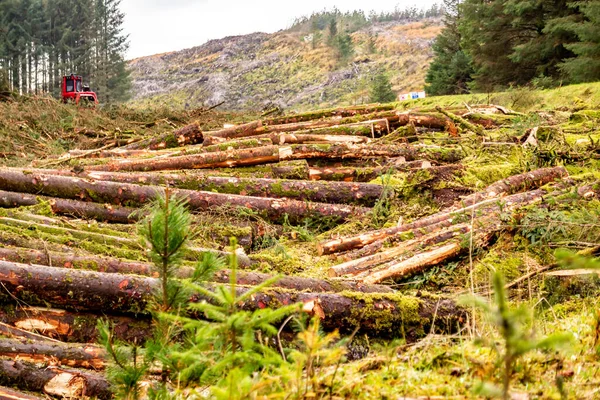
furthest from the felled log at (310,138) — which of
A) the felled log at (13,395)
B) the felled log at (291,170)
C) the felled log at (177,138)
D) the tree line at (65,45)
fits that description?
the tree line at (65,45)

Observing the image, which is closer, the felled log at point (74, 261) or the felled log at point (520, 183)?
the felled log at point (74, 261)

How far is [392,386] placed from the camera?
169 centimetres

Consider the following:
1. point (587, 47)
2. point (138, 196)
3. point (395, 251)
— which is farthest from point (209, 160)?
point (587, 47)

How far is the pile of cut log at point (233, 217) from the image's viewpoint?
136 inches

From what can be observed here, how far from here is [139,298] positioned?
3455 millimetres

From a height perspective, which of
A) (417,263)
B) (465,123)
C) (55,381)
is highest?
(465,123)

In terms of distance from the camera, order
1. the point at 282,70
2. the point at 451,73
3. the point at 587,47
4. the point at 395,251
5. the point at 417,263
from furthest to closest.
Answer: the point at 282,70 → the point at 451,73 → the point at 587,47 → the point at 395,251 → the point at 417,263

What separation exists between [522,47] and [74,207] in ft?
67.7

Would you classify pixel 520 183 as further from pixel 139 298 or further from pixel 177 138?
pixel 177 138

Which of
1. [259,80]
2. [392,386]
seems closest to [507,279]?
[392,386]

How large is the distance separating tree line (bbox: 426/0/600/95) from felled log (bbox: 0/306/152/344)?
18.3 meters

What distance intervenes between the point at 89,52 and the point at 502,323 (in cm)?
5302

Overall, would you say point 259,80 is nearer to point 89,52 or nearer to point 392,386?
point 89,52

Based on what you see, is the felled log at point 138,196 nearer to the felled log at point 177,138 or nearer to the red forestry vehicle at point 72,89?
the felled log at point 177,138
